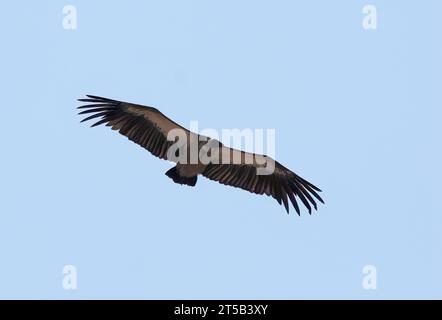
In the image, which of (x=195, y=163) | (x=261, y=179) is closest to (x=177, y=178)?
(x=195, y=163)

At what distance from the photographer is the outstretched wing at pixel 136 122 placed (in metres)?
20.6

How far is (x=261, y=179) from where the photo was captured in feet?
69.5

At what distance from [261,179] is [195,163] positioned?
140 centimetres

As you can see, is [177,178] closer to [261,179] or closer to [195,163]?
[195,163]

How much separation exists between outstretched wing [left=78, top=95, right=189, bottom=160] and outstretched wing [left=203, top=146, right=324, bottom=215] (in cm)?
109

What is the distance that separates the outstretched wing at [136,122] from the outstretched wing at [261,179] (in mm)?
1085

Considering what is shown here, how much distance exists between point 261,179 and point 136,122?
8.74 feet

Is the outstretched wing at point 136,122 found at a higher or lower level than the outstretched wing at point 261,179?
higher

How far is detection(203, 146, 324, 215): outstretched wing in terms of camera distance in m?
20.8

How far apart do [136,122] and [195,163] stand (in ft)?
4.50
